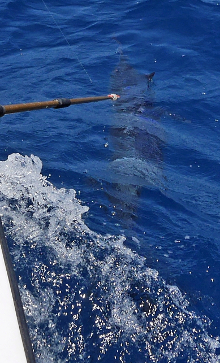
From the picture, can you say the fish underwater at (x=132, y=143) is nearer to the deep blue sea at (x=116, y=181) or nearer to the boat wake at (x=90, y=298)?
the deep blue sea at (x=116, y=181)

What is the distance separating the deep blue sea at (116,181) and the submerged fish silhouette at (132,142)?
2 cm

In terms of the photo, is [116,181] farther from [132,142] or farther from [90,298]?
[90,298]


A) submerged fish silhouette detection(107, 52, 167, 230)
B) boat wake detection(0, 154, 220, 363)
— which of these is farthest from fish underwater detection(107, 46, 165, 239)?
boat wake detection(0, 154, 220, 363)

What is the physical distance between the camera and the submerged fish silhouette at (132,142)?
555cm

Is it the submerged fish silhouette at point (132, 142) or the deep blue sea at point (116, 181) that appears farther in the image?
the submerged fish silhouette at point (132, 142)

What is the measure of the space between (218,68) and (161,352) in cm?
696

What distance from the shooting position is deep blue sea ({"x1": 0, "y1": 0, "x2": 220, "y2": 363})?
3771 mm

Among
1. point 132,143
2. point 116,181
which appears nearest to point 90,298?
point 116,181

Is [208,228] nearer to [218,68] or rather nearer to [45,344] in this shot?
[45,344]

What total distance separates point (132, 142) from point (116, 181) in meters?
1.13

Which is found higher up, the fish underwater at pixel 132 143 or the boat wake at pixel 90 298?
the boat wake at pixel 90 298

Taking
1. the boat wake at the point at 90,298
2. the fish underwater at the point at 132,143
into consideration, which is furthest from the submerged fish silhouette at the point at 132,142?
the boat wake at the point at 90,298

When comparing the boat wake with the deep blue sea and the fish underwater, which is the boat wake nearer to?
the deep blue sea

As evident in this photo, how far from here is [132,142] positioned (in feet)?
22.0
